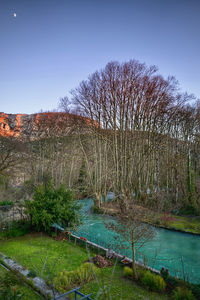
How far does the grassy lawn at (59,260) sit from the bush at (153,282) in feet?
0.68

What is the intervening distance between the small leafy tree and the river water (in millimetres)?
1133

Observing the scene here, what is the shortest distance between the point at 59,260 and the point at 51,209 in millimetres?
3579

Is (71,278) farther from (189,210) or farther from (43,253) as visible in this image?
(189,210)

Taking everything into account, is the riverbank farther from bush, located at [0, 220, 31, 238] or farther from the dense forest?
bush, located at [0, 220, 31, 238]

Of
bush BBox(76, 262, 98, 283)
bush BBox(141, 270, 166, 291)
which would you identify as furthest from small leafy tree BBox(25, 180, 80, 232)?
bush BBox(141, 270, 166, 291)

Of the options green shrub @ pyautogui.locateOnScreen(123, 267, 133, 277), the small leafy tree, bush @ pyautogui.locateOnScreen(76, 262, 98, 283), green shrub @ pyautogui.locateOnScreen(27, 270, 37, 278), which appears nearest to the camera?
bush @ pyautogui.locateOnScreen(76, 262, 98, 283)

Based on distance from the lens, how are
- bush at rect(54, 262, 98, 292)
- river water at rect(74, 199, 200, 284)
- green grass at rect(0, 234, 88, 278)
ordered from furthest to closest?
river water at rect(74, 199, 200, 284) < green grass at rect(0, 234, 88, 278) < bush at rect(54, 262, 98, 292)

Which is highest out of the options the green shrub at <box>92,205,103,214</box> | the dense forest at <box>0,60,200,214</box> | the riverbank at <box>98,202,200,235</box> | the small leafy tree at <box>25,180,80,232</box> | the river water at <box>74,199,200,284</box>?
the dense forest at <box>0,60,200,214</box>

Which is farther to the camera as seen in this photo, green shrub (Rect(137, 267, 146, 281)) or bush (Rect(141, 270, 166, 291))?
green shrub (Rect(137, 267, 146, 281))

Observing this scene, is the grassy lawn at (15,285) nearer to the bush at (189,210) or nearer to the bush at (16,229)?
the bush at (16,229)

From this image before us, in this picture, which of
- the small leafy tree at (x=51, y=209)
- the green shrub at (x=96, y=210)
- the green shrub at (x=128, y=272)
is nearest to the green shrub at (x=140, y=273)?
the green shrub at (x=128, y=272)

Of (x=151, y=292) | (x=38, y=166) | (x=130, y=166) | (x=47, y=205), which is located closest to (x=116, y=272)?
(x=151, y=292)

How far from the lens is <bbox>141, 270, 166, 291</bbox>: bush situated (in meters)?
6.14

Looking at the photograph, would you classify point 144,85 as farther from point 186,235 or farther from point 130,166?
point 186,235
